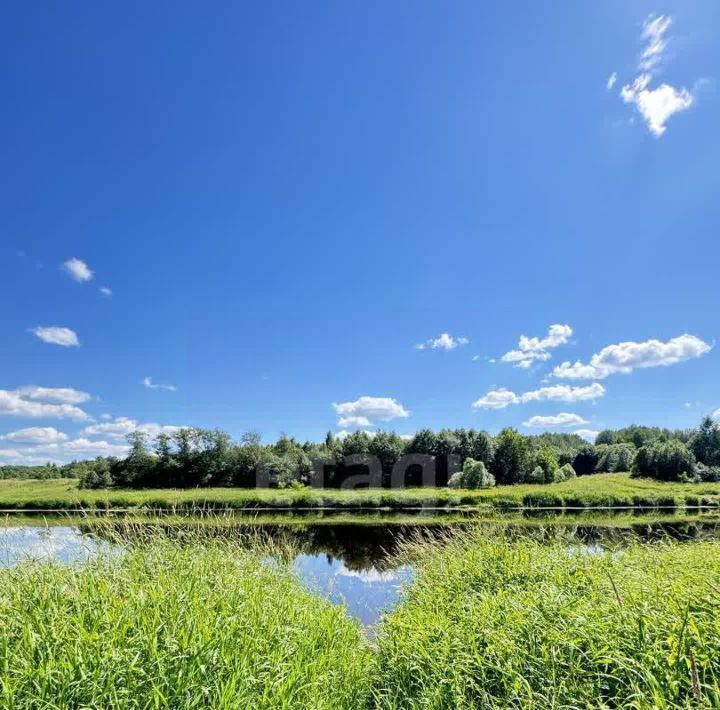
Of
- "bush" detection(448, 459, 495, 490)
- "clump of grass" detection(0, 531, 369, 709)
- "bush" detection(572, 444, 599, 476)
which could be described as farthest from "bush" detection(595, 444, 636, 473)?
"clump of grass" detection(0, 531, 369, 709)

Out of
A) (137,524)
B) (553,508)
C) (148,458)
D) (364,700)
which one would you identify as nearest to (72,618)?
(364,700)

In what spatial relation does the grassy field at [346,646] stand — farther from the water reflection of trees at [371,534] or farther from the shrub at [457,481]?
the shrub at [457,481]

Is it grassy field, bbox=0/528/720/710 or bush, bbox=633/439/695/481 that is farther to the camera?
bush, bbox=633/439/695/481

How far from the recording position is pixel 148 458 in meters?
53.3

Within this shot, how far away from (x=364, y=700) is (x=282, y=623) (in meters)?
1.32

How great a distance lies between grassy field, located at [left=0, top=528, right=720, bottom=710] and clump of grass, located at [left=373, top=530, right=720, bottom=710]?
0.06 feet

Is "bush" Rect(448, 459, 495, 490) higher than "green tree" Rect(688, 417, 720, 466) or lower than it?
lower

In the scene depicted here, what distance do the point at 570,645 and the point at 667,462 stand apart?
62282 mm

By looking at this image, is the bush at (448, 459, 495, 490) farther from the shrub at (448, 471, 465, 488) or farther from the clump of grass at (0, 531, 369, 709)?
the clump of grass at (0, 531, 369, 709)

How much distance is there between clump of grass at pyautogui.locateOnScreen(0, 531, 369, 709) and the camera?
2.88 m

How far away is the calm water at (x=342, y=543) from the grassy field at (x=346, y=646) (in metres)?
1.04

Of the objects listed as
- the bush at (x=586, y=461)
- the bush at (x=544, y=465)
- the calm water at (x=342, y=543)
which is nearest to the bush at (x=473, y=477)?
the calm water at (x=342, y=543)

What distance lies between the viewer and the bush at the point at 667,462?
2058 inches

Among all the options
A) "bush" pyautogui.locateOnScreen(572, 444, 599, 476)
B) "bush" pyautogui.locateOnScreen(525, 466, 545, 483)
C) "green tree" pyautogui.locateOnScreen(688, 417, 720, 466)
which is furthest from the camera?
"bush" pyautogui.locateOnScreen(572, 444, 599, 476)
